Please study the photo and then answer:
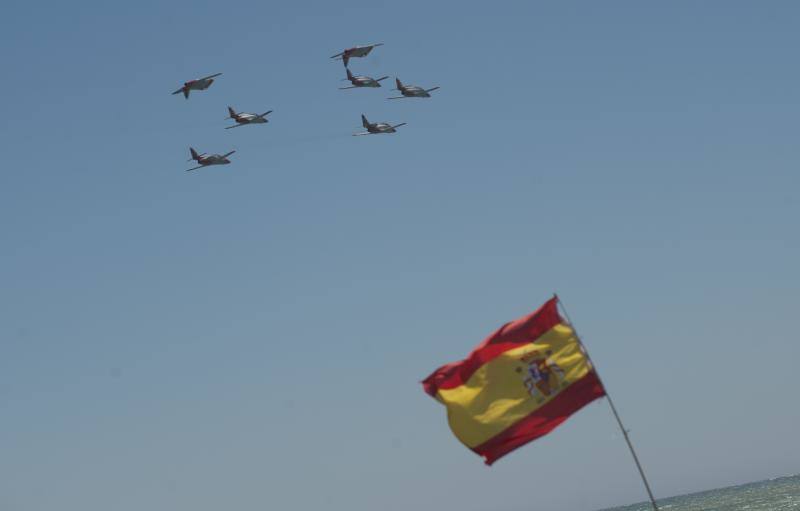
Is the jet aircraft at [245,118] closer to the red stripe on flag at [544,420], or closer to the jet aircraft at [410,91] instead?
the jet aircraft at [410,91]

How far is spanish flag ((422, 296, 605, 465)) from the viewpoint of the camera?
32.8 meters

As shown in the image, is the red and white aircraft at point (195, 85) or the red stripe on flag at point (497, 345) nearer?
the red stripe on flag at point (497, 345)

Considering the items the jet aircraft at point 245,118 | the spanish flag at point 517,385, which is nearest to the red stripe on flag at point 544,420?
the spanish flag at point 517,385

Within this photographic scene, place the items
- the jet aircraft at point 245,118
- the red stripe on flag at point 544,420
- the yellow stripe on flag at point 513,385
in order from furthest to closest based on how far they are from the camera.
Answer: the jet aircraft at point 245,118 < the yellow stripe on flag at point 513,385 < the red stripe on flag at point 544,420

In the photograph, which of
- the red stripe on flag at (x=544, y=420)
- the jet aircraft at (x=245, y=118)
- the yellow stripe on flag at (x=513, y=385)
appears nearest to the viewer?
the red stripe on flag at (x=544, y=420)

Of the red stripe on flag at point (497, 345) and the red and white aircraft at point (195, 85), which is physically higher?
the red stripe on flag at point (497, 345)

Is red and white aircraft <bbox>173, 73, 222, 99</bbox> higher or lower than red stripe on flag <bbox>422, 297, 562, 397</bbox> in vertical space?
lower

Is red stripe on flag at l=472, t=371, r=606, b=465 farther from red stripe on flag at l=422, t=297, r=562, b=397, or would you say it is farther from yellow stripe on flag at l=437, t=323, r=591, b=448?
red stripe on flag at l=422, t=297, r=562, b=397

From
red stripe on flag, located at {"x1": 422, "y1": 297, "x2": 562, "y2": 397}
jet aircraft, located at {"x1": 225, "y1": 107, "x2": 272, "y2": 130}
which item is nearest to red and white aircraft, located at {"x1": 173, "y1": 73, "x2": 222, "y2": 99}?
jet aircraft, located at {"x1": 225, "y1": 107, "x2": 272, "y2": 130}

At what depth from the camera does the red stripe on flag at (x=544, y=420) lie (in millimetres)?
32656

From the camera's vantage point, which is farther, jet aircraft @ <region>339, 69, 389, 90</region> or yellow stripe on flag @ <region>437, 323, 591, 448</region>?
jet aircraft @ <region>339, 69, 389, 90</region>

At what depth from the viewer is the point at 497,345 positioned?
3359 centimetres

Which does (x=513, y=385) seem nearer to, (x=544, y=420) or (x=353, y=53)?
(x=544, y=420)

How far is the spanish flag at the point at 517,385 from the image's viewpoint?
32781mm
